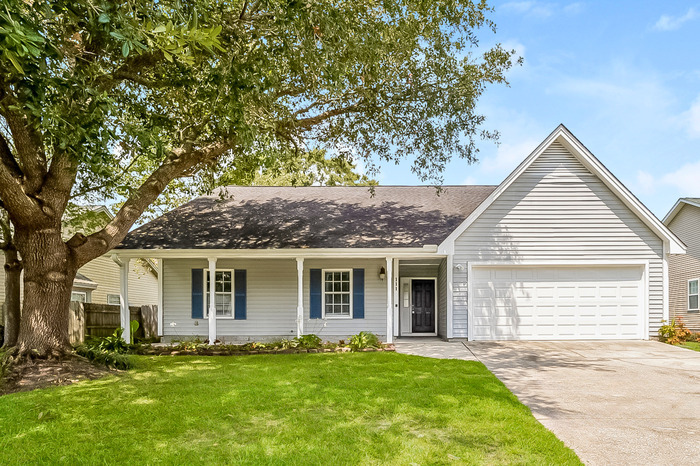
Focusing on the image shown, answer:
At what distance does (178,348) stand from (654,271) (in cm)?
1207

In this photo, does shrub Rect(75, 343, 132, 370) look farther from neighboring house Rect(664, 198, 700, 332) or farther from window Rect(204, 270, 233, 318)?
neighboring house Rect(664, 198, 700, 332)

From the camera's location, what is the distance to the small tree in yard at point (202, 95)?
21.4 feet

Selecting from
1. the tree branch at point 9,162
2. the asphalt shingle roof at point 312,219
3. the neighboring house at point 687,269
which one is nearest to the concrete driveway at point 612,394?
the asphalt shingle roof at point 312,219

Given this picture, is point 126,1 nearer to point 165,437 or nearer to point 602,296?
point 165,437

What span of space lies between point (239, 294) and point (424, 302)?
6046 mm

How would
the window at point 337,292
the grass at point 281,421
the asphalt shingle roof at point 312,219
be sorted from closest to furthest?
the grass at point 281,421, the asphalt shingle roof at point 312,219, the window at point 337,292

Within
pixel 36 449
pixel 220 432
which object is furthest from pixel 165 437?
pixel 36 449

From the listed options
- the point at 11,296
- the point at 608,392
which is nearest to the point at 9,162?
the point at 11,296

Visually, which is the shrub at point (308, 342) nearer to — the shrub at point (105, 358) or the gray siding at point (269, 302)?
the gray siding at point (269, 302)

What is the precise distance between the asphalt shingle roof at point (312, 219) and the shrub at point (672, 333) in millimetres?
5852

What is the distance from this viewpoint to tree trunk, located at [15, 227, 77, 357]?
28.5 ft

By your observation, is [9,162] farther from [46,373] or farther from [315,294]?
[315,294]

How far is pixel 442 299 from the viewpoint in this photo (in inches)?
584

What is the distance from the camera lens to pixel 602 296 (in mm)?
13367
